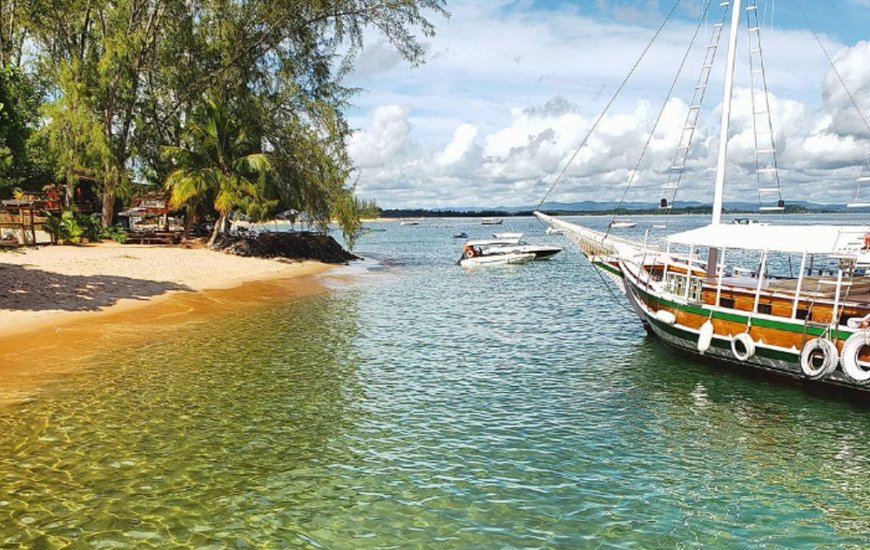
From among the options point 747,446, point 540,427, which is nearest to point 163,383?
point 540,427

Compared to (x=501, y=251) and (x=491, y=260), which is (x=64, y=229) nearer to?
(x=491, y=260)

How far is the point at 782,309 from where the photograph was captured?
18.6 metres

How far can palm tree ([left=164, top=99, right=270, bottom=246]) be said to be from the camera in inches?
1818

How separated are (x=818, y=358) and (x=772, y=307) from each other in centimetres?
237

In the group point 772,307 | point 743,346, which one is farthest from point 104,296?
point 772,307

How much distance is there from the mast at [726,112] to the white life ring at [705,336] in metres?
4.57

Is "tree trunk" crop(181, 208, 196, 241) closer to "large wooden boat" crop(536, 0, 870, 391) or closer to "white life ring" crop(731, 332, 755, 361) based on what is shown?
"large wooden boat" crop(536, 0, 870, 391)

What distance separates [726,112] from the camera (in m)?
22.7

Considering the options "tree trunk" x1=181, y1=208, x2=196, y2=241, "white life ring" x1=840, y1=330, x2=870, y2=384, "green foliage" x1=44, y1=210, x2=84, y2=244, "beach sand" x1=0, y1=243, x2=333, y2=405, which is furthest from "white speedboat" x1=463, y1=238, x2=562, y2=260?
"white life ring" x1=840, y1=330, x2=870, y2=384

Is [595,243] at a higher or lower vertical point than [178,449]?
higher

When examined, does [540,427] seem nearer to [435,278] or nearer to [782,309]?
[782,309]

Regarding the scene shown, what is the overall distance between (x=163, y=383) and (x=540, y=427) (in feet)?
32.8

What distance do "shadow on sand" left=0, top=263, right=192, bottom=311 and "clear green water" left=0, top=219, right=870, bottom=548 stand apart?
694 centimetres

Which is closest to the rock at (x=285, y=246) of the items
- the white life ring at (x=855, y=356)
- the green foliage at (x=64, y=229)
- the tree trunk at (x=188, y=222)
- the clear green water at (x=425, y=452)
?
the tree trunk at (x=188, y=222)
